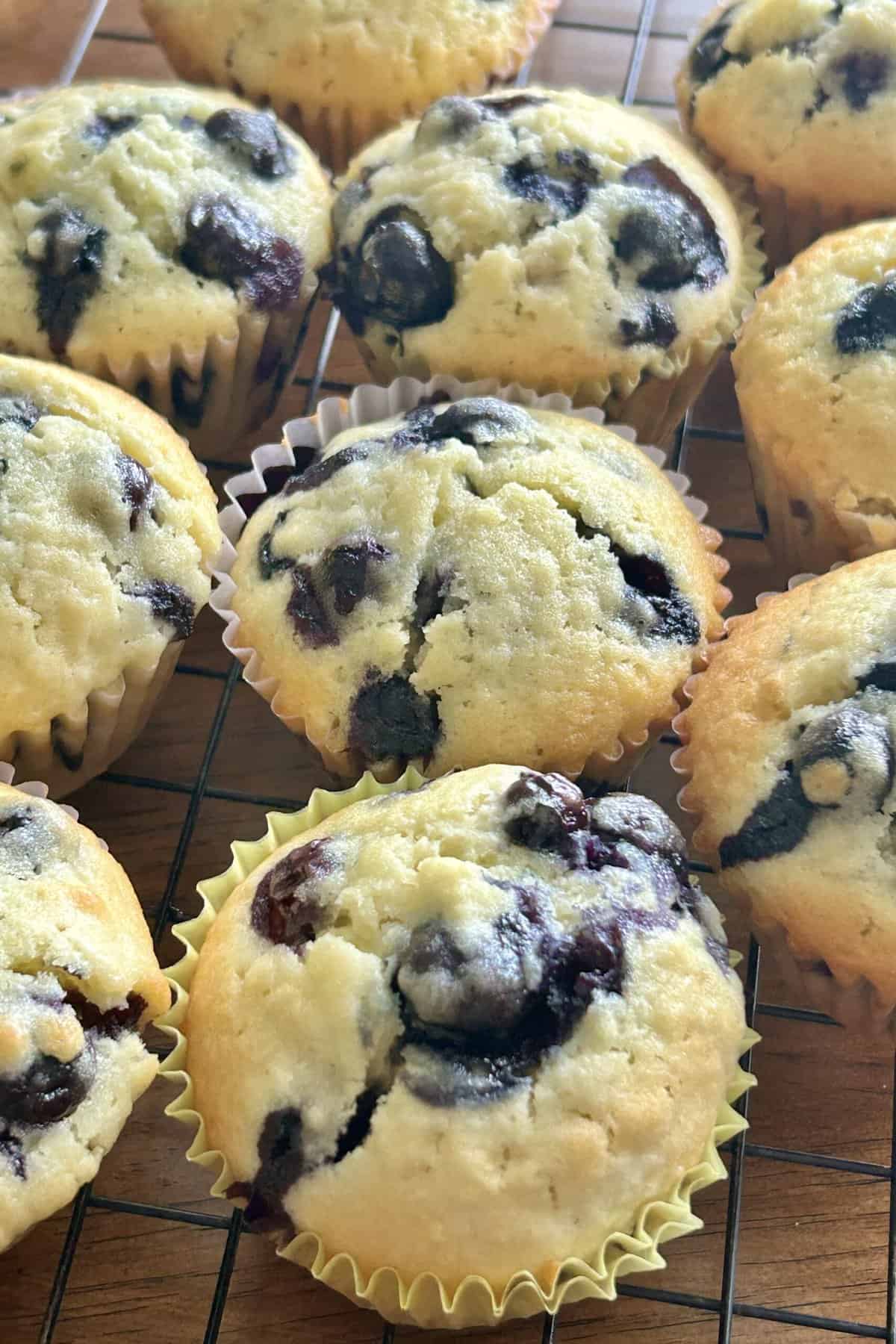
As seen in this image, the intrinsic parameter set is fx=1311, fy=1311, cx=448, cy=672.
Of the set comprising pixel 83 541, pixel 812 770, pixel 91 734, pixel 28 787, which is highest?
pixel 812 770

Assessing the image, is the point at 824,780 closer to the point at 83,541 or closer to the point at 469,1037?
the point at 469,1037

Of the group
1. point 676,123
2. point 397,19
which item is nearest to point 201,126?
point 397,19

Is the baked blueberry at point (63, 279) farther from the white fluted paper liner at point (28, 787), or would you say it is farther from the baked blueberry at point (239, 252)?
the white fluted paper liner at point (28, 787)

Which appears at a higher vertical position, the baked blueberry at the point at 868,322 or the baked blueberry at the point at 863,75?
the baked blueberry at the point at 863,75

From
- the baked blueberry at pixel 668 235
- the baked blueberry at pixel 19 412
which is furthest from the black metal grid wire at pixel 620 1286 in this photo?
the baked blueberry at pixel 668 235

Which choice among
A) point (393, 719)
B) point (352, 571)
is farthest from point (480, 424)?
point (393, 719)

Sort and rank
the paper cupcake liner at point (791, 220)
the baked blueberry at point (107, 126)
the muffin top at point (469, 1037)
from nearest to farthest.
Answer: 1. the muffin top at point (469, 1037)
2. the baked blueberry at point (107, 126)
3. the paper cupcake liner at point (791, 220)
